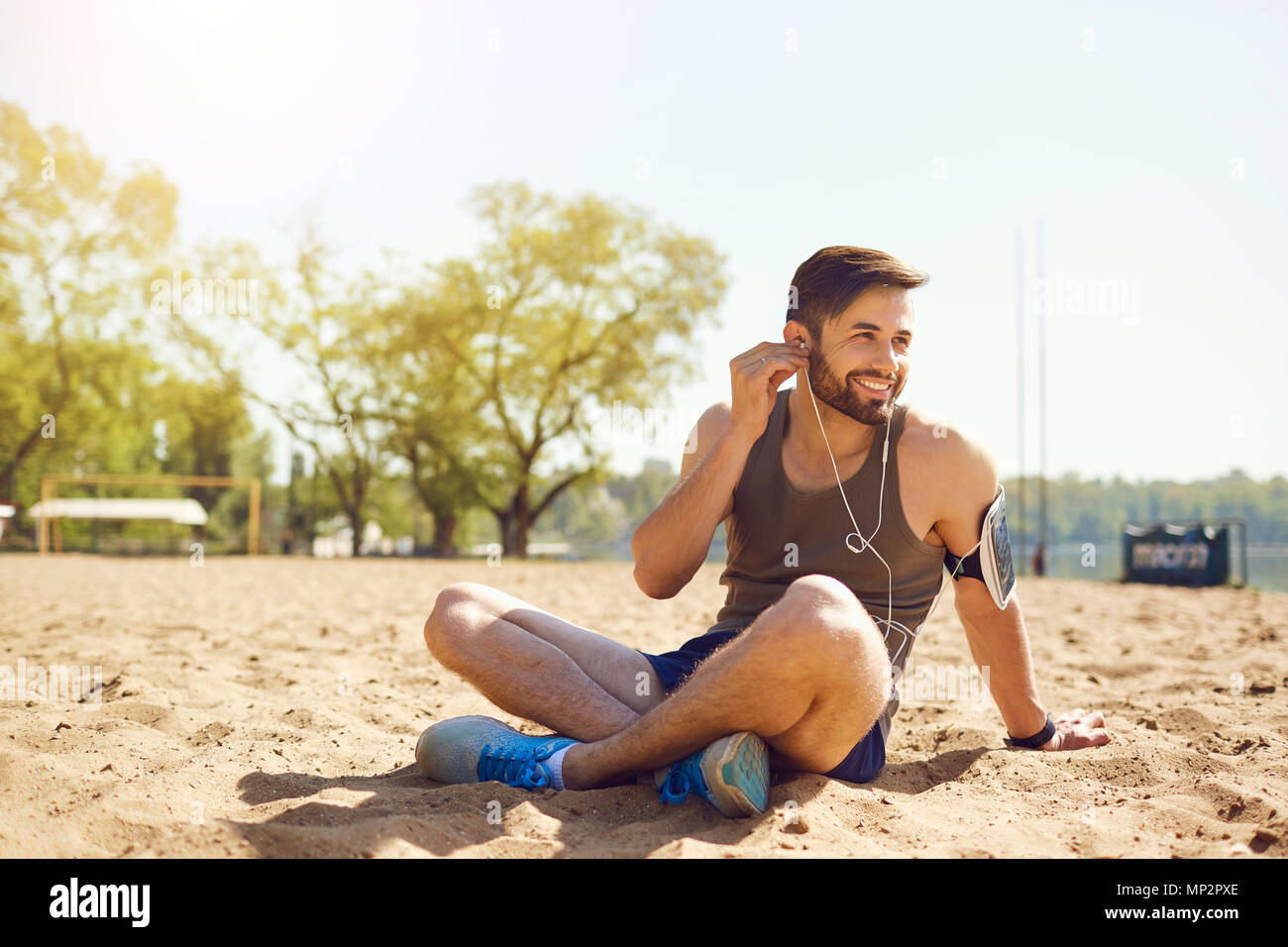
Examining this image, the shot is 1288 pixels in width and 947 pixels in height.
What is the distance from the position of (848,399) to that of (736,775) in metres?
1.02

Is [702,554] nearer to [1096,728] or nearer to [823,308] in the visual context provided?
[823,308]

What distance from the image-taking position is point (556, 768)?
7.20ft

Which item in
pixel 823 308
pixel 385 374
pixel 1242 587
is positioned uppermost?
pixel 385 374

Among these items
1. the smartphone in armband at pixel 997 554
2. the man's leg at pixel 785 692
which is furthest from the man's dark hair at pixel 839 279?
the man's leg at pixel 785 692

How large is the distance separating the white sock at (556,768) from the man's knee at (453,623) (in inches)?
13.5

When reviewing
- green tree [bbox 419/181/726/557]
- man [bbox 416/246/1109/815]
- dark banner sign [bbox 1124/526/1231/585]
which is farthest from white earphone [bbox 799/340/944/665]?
green tree [bbox 419/181/726/557]

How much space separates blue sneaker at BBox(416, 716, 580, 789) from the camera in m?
2.21

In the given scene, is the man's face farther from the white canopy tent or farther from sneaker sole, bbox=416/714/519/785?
the white canopy tent

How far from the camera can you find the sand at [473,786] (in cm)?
178
